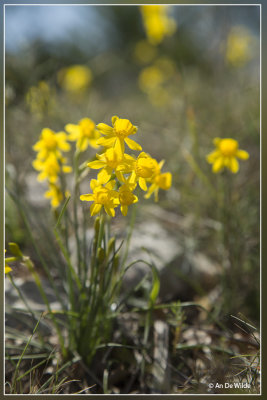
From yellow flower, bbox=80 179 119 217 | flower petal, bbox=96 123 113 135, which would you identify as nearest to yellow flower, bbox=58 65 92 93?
flower petal, bbox=96 123 113 135

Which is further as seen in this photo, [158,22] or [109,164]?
[158,22]

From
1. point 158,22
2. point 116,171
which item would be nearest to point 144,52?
point 158,22

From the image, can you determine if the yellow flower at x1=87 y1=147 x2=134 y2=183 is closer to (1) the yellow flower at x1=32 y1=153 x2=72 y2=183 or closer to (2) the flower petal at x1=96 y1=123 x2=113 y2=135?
(2) the flower petal at x1=96 y1=123 x2=113 y2=135

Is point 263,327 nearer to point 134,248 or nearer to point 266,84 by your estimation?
point 134,248

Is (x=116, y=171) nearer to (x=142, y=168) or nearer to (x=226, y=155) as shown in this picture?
(x=142, y=168)

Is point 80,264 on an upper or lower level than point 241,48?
lower

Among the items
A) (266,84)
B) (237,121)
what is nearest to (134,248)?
(266,84)
